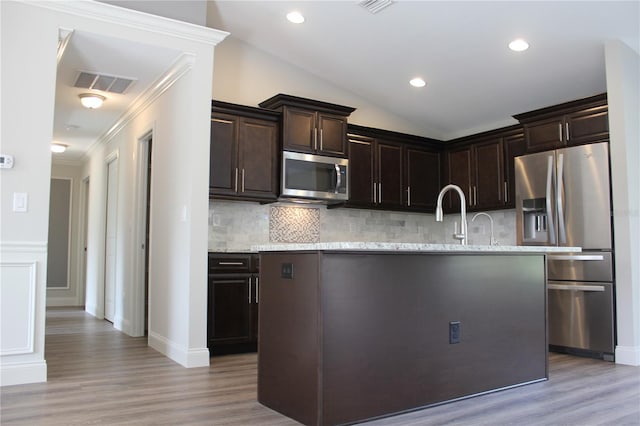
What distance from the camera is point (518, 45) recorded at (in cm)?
453

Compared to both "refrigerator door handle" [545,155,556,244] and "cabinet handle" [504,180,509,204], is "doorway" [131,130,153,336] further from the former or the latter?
"refrigerator door handle" [545,155,556,244]

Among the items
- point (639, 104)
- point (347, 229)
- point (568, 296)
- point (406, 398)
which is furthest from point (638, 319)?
point (347, 229)

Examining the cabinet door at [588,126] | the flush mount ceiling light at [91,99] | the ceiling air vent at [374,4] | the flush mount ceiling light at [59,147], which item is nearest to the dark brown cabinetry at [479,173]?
the cabinet door at [588,126]

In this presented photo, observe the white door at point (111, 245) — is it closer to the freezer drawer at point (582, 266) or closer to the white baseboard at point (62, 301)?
the white baseboard at point (62, 301)

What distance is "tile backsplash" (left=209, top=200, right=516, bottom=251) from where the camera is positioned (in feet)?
17.4

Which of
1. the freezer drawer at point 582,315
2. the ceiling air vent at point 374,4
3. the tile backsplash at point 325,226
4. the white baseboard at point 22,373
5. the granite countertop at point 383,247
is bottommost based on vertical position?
the white baseboard at point 22,373

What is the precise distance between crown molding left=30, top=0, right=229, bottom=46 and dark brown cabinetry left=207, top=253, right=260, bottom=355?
70.5 inches

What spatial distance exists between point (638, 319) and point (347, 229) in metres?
2.96

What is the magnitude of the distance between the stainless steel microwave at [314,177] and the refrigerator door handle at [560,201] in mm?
1981

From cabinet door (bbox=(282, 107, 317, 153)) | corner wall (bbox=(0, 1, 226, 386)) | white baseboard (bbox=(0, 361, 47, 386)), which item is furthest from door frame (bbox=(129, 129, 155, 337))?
white baseboard (bbox=(0, 361, 47, 386))

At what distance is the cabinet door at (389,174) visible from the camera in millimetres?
6008

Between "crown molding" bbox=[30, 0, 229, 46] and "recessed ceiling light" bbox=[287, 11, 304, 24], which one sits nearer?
"crown molding" bbox=[30, 0, 229, 46]

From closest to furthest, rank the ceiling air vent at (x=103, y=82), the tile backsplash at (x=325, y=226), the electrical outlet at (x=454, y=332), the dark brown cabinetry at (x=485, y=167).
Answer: the electrical outlet at (x=454, y=332)
the ceiling air vent at (x=103, y=82)
the tile backsplash at (x=325, y=226)
the dark brown cabinetry at (x=485, y=167)

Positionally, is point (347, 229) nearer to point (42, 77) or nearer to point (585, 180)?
point (585, 180)
